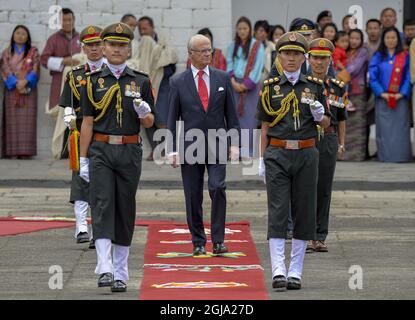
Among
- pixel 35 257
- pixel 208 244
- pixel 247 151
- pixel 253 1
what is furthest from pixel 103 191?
pixel 253 1

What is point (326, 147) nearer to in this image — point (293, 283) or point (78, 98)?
point (78, 98)

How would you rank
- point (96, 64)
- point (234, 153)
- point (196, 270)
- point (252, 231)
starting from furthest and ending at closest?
point (252, 231)
point (96, 64)
point (234, 153)
point (196, 270)

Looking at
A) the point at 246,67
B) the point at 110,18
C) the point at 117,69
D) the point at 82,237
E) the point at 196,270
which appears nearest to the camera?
the point at 117,69

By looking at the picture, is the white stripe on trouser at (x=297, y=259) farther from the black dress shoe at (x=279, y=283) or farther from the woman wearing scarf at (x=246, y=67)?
the woman wearing scarf at (x=246, y=67)

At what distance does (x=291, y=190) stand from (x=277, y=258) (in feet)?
1.94

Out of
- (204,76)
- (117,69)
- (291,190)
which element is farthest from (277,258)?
(204,76)

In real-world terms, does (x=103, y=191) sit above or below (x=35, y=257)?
above

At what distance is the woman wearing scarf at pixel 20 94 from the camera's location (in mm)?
24172

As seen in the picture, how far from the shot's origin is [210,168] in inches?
589

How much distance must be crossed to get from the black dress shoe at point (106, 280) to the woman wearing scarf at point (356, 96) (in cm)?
1160

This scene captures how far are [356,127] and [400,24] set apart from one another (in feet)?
10.1

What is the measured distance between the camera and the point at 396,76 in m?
23.5
